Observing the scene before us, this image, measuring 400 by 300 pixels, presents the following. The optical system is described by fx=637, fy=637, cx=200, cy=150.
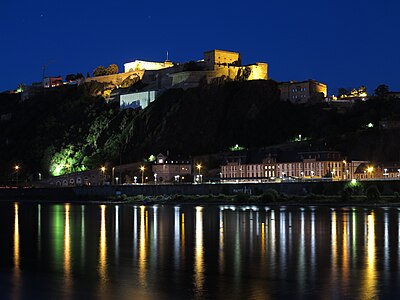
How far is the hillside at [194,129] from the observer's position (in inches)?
3191

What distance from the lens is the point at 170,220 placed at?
140 feet

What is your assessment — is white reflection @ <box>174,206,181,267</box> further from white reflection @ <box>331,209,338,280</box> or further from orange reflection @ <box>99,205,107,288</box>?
white reflection @ <box>331,209,338,280</box>

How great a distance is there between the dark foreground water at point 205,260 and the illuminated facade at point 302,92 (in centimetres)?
5518

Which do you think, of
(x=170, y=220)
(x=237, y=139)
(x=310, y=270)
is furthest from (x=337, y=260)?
(x=237, y=139)

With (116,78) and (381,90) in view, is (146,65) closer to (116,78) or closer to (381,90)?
(116,78)

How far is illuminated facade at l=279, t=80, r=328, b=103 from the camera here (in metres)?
92.9

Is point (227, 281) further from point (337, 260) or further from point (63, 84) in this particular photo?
point (63, 84)

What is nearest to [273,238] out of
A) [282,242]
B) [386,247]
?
[282,242]

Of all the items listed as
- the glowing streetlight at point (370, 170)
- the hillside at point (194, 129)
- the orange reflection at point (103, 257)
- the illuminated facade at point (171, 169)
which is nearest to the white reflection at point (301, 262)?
the orange reflection at point (103, 257)

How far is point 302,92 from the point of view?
93.4 metres

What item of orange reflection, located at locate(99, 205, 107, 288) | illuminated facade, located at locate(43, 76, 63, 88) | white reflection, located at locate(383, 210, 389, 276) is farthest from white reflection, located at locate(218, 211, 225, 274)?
illuminated facade, located at locate(43, 76, 63, 88)

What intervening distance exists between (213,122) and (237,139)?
17.8ft

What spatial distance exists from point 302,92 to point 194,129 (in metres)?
17.1

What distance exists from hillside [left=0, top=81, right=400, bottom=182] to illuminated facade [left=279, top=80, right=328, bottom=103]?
185 centimetres
